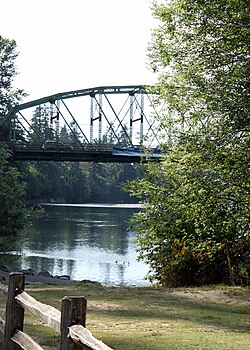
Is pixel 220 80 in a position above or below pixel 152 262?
above

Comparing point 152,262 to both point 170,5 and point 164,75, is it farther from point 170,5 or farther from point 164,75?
point 170,5

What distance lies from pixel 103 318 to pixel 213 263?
8.56 meters

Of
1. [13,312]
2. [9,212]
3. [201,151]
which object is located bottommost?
[13,312]

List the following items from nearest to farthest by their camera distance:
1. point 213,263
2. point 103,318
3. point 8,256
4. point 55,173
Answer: point 103,318 → point 213,263 → point 8,256 → point 55,173

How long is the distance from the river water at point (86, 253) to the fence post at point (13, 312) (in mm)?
18276

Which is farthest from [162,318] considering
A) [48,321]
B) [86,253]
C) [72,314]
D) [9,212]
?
[86,253]

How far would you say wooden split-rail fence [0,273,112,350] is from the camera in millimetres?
5465

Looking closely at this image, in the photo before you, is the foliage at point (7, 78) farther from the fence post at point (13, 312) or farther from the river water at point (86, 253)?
the fence post at point (13, 312)

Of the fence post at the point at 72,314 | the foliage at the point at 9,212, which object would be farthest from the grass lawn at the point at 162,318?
the foliage at the point at 9,212

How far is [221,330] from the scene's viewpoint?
35.2 ft

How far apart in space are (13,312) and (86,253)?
33.9m

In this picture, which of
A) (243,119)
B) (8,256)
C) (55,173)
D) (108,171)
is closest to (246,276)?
(243,119)

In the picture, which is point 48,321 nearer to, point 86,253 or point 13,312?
point 13,312

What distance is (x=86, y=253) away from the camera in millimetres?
40906
